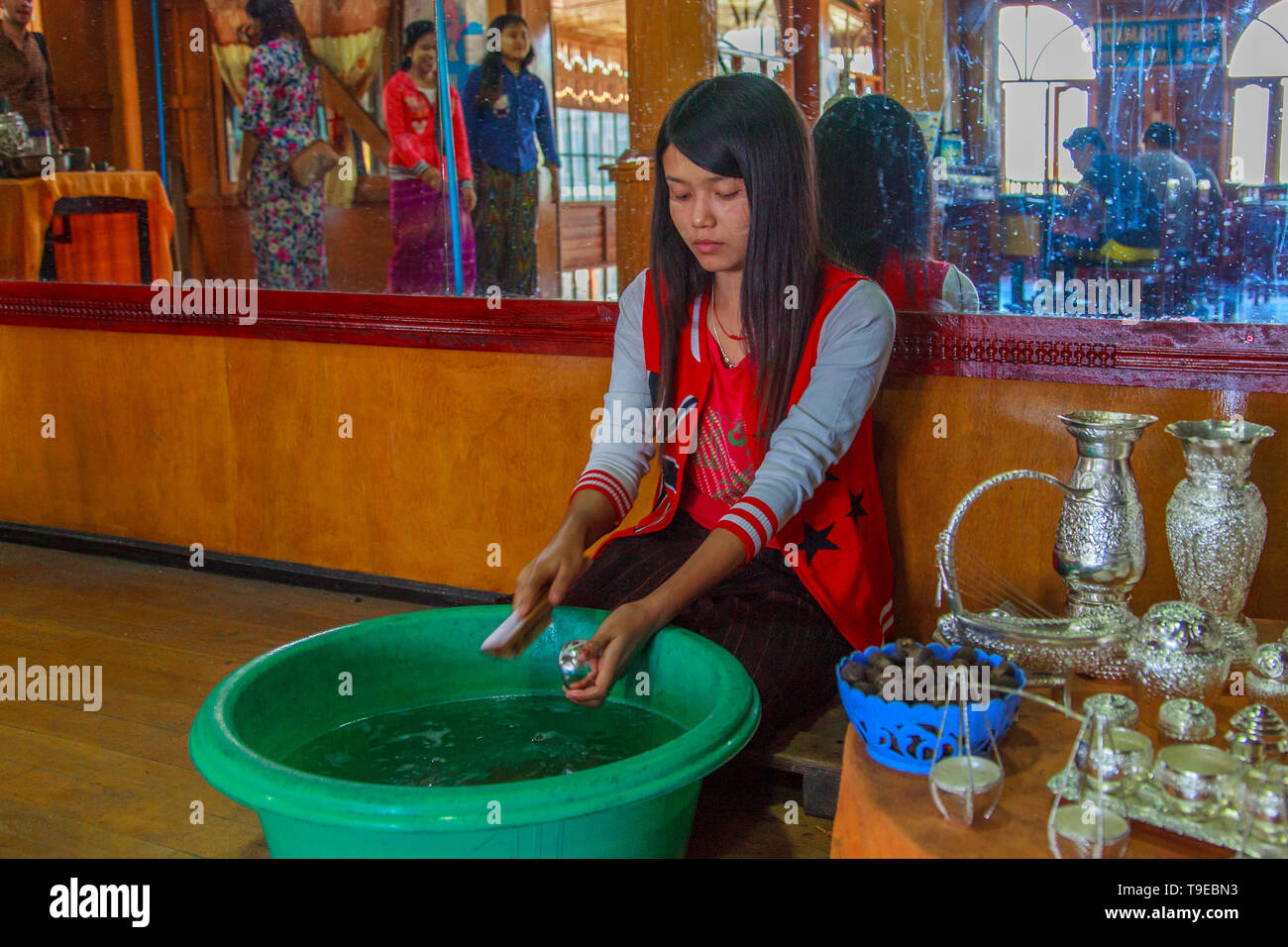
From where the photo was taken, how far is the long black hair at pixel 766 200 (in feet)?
6.23

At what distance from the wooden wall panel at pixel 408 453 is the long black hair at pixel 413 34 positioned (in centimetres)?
71

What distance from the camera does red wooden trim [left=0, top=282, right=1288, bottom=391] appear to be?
211cm

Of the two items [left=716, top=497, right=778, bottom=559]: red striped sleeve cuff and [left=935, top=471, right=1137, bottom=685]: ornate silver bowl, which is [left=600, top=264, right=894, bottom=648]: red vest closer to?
[left=716, top=497, right=778, bottom=559]: red striped sleeve cuff

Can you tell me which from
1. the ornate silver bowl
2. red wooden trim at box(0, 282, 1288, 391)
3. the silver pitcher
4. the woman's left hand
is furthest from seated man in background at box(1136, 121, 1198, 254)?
the silver pitcher

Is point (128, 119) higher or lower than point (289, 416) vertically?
higher

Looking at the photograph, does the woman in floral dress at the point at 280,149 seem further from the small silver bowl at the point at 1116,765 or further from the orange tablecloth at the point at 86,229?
the small silver bowl at the point at 1116,765

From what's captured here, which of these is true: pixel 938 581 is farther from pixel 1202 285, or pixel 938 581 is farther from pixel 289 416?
pixel 289 416

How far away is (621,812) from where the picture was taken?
143 cm

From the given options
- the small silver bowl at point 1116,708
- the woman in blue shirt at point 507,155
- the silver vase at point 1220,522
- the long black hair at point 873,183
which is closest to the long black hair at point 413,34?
the woman in blue shirt at point 507,155

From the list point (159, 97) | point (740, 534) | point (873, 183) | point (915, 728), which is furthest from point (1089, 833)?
point (159, 97)

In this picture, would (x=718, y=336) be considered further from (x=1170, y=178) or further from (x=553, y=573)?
(x=1170, y=178)

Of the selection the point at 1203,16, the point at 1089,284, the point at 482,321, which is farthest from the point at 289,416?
the point at 1203,16

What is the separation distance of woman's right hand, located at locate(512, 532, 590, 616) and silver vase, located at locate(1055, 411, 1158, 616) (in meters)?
0.75

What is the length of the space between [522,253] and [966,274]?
108 cm
